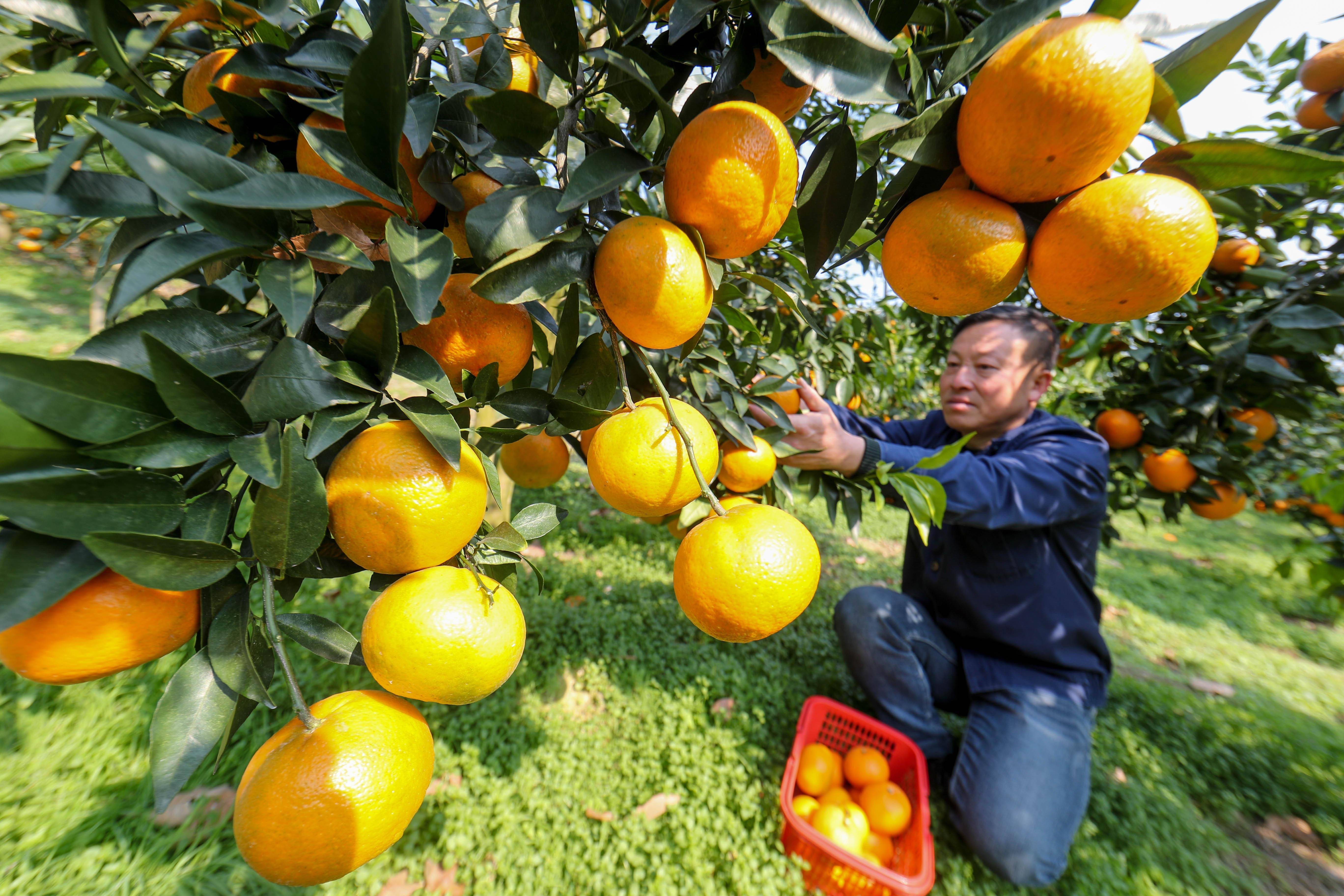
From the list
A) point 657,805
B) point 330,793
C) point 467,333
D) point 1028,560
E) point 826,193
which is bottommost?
point 657,805

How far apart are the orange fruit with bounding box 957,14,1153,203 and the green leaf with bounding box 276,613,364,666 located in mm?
701

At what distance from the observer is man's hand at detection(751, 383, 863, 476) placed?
46.4 inches

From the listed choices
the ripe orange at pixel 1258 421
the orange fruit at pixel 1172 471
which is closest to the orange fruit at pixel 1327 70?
the ripe orange at pixel 1258 421

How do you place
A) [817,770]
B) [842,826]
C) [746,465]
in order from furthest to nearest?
[817,770] → [842,826] → [746,465]

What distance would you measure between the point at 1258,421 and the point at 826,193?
2337 millimetres

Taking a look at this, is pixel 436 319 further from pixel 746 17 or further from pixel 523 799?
pixel 523 799

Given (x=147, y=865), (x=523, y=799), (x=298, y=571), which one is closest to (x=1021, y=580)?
(x=523, y=799)

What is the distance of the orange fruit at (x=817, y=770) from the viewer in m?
1.74

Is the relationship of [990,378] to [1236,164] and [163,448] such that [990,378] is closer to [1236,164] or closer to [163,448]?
[1236,164]

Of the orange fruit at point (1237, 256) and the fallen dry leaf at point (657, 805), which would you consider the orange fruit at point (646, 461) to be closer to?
the fallen dry leaf at point (657, 805)

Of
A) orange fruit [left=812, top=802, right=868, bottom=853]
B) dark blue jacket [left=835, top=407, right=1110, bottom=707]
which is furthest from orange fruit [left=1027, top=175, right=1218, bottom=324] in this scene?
orange fruit [left=812, top=802, right=868, bottom=853]

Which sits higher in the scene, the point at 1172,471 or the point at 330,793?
the point at 1172,471

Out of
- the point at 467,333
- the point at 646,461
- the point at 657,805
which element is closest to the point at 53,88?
the point at 467,333

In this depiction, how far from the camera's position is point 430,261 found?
1.39ft
